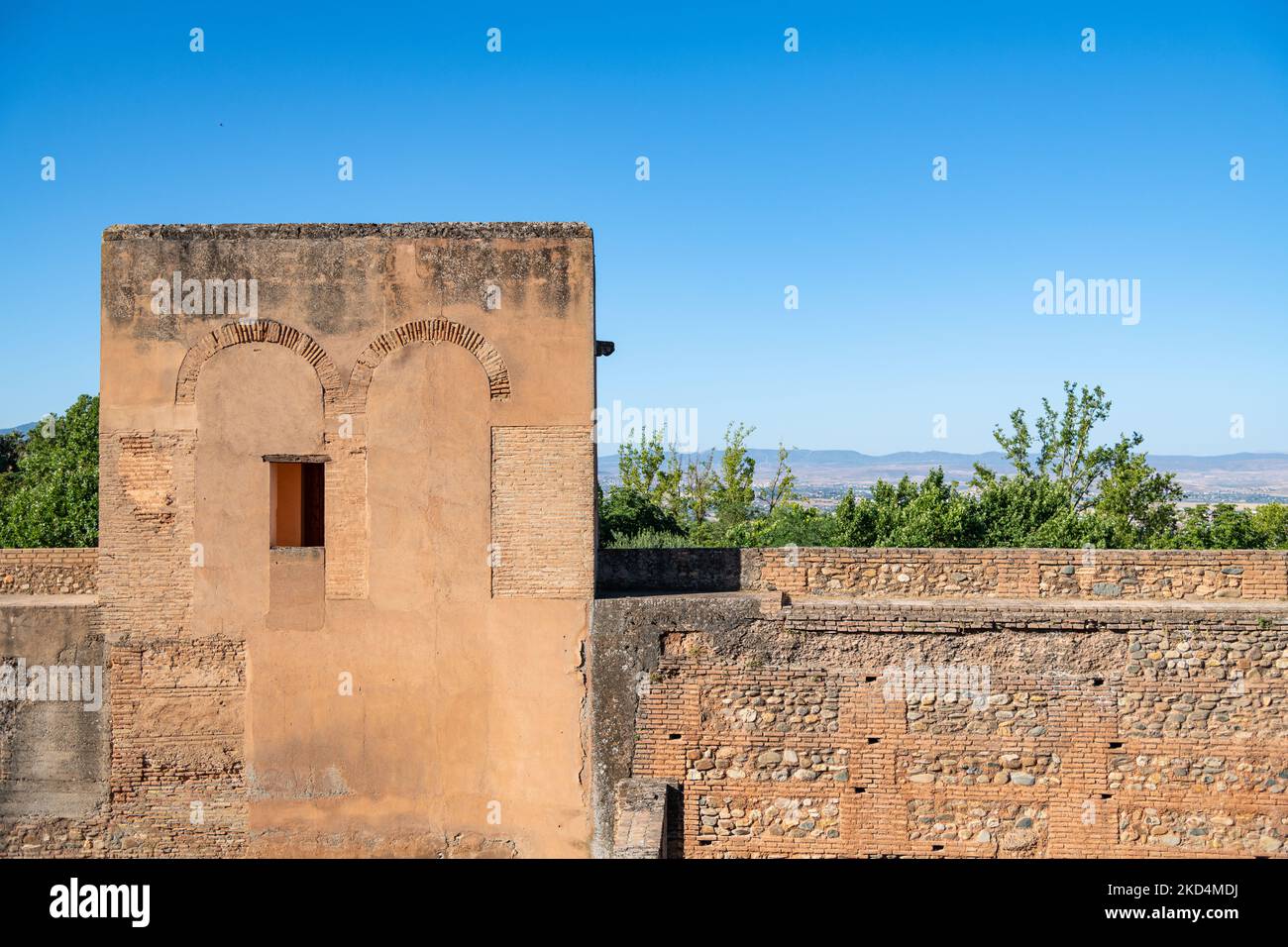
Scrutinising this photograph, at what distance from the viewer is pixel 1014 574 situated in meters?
9.56

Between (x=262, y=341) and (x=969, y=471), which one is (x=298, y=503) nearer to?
(x=262, y=341)

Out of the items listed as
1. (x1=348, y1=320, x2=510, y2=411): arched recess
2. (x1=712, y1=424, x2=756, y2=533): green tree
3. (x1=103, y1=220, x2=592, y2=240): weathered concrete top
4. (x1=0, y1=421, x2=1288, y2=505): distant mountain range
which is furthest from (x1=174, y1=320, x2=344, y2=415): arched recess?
(x1=0, y1=421, x2=1288, y2=505): distant mountain range

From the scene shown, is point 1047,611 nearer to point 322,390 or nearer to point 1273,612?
point 1273,612

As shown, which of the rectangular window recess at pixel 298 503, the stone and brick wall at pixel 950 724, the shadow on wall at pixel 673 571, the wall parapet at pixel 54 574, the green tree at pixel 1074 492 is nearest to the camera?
the stone and brick wall at pixel 950 724

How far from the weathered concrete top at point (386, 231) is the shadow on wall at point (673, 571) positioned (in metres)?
3.26

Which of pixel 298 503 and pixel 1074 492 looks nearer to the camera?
pixel 298 503

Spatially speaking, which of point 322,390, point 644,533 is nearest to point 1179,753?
point 322,390

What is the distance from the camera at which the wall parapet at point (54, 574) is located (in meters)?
9.71

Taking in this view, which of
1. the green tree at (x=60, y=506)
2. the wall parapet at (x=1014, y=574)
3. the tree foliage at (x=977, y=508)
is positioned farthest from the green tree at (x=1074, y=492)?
the green tree at (x=60, y=506)

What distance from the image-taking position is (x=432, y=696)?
8.70 meters

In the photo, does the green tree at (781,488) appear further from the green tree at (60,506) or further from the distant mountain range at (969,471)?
the distant mountain range at (969,471)

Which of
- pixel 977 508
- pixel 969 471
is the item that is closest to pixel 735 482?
pixel 977 508

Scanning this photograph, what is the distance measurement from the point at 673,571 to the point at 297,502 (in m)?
3.80

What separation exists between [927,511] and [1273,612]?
36.3 ft
